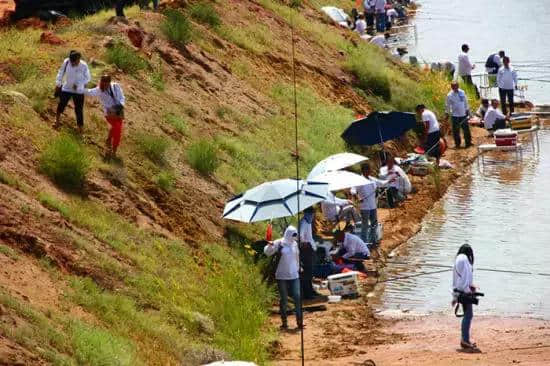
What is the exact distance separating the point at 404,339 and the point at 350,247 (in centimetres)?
362

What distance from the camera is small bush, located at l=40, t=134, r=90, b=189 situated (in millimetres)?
22625

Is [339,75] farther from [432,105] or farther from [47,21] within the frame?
[47,21]

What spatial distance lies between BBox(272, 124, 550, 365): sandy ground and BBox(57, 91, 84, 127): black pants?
4.64 metres

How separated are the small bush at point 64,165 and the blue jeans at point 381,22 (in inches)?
1156

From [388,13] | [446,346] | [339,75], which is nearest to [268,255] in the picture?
[446,346]

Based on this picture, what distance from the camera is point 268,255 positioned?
2258cm

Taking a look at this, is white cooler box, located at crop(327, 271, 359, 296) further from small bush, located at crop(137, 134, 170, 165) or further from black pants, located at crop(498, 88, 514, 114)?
→ black pants, located at crop(498, 88, 514, 114)

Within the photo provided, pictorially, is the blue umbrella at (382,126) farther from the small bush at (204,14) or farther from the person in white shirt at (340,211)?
the small bush at (204,14)

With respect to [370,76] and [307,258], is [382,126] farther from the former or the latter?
[307,258]

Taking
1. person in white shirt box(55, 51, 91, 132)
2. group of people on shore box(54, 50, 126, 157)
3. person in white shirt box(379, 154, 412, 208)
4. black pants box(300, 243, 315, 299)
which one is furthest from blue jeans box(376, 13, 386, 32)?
black pants box(300, 243, 315, 299)

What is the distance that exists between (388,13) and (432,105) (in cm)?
1556

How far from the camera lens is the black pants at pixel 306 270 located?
23.1 metres

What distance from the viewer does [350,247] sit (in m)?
24.8

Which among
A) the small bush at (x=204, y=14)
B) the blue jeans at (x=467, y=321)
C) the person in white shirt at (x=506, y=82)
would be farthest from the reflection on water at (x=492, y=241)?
the small bush at (x=204, y=14)
